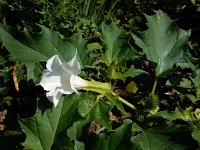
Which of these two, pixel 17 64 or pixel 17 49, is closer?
pixel 17 49

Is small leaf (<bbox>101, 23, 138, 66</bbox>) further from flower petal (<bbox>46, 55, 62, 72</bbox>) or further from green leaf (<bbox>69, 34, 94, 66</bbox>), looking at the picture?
flower petal (<bbox>46, 55, 62, 72</bbox>)

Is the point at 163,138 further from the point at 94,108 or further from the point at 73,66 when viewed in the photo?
the point at 73,66

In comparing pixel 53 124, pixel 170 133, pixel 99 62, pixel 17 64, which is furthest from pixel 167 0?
pixel 53 124

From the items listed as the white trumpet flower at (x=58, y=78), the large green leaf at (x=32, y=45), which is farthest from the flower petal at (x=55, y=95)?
the large green leaf at (x=32, y=45)

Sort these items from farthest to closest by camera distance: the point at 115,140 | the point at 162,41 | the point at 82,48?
the point at 162,41
the point at 82,48
the point at 115,140

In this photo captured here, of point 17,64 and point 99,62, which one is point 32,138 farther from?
point 99,62

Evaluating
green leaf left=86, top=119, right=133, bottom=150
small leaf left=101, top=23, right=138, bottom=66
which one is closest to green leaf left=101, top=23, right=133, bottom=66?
small leaf left=101, top=23, right=138, bottom=66

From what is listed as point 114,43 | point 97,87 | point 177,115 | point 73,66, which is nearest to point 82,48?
point 114,43
